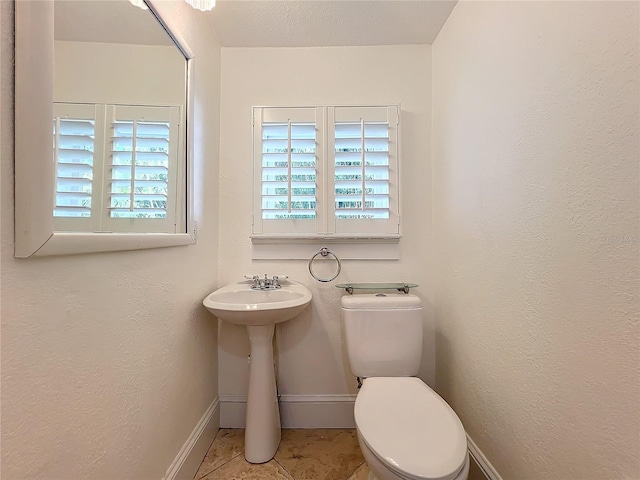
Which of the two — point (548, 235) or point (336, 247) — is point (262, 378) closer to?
point (336, 247)

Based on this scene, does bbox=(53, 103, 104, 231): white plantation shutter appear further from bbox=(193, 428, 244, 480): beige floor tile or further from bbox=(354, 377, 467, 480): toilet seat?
bbox=(193, 428, 244, 480): beige floor tile

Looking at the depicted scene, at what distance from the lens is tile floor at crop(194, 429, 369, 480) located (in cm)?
133

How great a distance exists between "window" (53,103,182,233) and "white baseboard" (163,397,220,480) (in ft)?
3.07

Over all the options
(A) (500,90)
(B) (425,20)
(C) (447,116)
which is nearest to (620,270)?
(A) (500,90)

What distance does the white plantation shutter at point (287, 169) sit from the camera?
1624 millimetres

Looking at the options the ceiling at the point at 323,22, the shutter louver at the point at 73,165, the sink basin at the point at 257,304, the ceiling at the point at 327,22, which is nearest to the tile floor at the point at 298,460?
the sink basin at the point at 257,304

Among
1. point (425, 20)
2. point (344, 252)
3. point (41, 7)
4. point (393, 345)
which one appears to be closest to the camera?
point (41, 7)

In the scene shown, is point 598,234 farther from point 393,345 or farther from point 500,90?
point 393,345

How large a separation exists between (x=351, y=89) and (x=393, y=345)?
1.41m

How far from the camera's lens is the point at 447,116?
1493mm

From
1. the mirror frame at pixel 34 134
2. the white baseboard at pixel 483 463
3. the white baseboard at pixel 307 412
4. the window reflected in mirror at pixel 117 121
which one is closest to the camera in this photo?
the mirror frame at pixel 34 134

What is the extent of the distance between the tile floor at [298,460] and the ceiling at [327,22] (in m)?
2.09

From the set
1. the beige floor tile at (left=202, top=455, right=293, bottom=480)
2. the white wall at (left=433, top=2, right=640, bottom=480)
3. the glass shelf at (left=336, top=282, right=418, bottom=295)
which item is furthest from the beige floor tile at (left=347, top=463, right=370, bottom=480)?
the glass shelf at (left=336, top=282, right=418, bottom=295)

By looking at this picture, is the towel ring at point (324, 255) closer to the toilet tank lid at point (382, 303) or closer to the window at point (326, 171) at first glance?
the window at point (326, 171)
